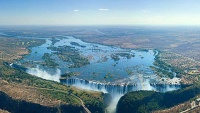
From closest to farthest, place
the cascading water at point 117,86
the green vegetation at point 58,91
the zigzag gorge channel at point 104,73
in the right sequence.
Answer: the green vegetation at point 58,91 < the cascading water at point 117,86 < the zigzag gorge channel at point 104,73

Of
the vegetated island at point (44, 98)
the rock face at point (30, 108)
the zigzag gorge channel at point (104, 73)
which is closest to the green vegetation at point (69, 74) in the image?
the zigzag gorge channel at point (104, 73)

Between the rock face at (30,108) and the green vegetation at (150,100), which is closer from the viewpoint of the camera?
the rock face at (30,108)

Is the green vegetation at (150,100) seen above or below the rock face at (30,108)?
above

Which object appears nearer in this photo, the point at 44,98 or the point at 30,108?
the point at 30,108

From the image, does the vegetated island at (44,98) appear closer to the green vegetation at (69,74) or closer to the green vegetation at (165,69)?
the green vegetation at (69,74)

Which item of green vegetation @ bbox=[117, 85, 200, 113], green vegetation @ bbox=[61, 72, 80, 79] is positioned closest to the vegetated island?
green vegetation @ bbox=[117, 85, 200, 113]

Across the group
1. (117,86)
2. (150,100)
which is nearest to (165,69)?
(117,86)

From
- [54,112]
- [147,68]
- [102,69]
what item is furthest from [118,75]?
[54,112]

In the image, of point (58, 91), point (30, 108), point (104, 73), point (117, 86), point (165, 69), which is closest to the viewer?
point (30, 108)

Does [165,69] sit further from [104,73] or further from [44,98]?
[44,98]

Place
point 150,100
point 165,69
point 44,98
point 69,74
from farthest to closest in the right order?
point 165,69 < point 69,74 < point 150,100 < point 44,98

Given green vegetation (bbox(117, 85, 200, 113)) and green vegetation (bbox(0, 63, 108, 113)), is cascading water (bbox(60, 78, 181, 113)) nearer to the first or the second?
green vegetation (bbox(0, 63, 108, 113))
